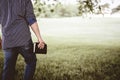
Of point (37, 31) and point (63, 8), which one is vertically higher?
point (37, 31)

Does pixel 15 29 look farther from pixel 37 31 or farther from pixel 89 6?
pixel 89 6

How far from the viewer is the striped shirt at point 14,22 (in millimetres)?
3541

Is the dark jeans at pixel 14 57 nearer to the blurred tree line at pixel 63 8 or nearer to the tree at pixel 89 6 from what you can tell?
the blurred tree line at pixel 63 8

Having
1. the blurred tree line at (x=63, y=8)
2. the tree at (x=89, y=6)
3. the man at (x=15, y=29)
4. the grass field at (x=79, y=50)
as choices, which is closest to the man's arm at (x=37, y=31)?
the man at (x=15, y=29)

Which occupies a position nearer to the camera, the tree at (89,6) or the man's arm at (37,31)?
the man's arm at (37,31)

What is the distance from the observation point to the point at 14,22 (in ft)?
11.7

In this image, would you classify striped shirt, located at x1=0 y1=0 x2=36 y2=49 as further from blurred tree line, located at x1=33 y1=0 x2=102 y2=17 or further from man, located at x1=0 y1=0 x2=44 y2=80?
blurred tree line, located at x1=33 y1=0 x2=102 y2=17

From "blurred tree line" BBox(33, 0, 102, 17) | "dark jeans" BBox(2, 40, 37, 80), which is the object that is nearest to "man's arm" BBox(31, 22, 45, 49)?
"dark jeans" BBox(2, 40, 37, 80)

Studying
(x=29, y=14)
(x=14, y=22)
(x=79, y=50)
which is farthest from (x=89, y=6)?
(x=14, y=22)

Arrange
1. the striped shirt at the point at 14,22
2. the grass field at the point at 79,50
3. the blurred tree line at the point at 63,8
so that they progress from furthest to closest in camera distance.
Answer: the blurred tree line at the point at 63,8 < the grass field at the point at 79,50 < the striped shirt at the point at 14,22

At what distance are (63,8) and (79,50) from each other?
1.27 metres

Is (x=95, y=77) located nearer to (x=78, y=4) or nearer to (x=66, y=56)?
(x=66, y=56)

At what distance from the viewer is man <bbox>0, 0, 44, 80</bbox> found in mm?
3547

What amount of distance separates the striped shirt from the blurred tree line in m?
3.94
